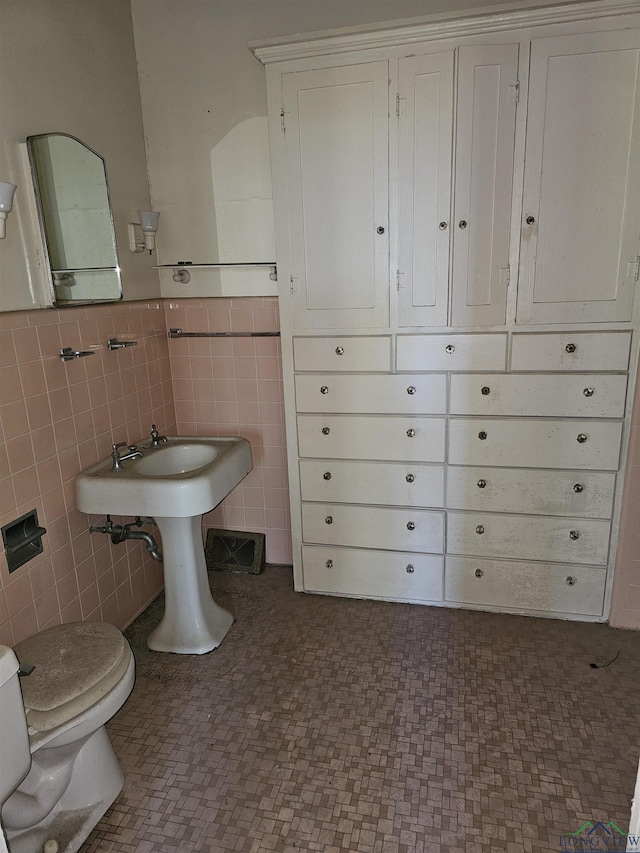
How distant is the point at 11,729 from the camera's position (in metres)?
A: 1.20

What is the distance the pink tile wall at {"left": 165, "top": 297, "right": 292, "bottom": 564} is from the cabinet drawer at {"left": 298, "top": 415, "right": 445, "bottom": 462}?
33cm

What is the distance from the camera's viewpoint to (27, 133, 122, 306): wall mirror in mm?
1974

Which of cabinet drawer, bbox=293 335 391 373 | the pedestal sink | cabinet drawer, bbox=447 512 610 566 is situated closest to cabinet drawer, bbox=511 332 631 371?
cabinet drawer, bbox=293 335 391 373

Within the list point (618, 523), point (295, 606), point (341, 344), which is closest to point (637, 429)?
point (618, 523)

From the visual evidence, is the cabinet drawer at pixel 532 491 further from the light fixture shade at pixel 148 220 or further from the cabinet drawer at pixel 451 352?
the light fixture shade at pixel 148 220

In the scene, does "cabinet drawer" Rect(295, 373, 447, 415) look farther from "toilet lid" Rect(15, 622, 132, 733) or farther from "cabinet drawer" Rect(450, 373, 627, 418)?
"toilet lid" Rect(15, 622, 132, 733)

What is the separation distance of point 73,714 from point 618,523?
215 cm

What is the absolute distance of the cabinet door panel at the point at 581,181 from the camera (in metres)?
1.96

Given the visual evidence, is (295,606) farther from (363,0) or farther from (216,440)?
(363,0)

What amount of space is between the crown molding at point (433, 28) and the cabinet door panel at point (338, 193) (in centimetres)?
8

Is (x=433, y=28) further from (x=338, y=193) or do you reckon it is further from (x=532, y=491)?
(x=532, y=491)

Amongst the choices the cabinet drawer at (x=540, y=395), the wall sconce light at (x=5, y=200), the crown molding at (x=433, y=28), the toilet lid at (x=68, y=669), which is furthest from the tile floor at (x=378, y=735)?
the crown molding at (x=433, y=28)

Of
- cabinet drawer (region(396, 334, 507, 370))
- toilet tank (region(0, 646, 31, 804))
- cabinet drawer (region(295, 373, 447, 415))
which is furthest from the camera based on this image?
cabinet drawer (region(295, 373, 447, 415))
